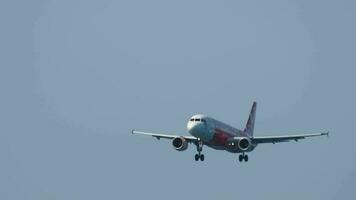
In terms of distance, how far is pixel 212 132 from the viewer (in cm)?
12431

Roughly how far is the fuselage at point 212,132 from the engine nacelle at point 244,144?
2.02ft

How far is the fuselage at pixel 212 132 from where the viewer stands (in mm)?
122562

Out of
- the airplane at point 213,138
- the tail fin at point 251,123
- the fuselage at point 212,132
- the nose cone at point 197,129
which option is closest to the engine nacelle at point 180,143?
the airplane at point 213,138

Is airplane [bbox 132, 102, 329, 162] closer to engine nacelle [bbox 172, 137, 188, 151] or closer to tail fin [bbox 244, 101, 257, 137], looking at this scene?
engine nacelle [bbox 172, 137, 188, 151]

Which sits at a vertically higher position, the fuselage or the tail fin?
the tail fin

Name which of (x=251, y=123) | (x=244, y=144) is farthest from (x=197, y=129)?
(x=251, y=123)

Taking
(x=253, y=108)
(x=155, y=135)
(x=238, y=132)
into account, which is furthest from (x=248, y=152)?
(x=253, y=108)

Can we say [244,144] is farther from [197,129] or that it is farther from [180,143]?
[197,129]

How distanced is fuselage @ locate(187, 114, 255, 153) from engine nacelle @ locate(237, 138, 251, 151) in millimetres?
615

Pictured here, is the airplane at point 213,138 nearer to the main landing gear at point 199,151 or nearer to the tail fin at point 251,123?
the main landing gear at point 199,151

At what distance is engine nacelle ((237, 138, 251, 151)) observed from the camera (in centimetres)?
12888

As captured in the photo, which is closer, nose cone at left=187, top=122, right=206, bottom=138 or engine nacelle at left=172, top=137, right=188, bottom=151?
nose cone at left=187, top=122, right=206, bottom=138

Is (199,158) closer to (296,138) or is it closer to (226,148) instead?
(226,148)

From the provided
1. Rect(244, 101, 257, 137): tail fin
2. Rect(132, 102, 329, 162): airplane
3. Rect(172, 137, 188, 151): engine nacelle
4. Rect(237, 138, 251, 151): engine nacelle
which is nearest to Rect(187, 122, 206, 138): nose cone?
Rect(132, 102, 329, 162): airplane
